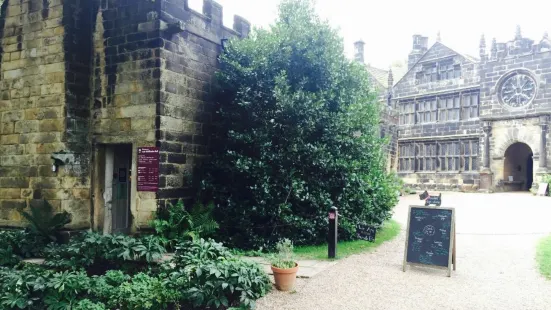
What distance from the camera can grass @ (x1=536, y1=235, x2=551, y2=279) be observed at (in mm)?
8000

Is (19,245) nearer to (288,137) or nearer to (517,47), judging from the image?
(288,137)

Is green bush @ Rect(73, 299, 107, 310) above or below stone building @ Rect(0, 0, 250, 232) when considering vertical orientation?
below

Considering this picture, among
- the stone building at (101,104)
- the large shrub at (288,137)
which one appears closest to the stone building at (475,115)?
the large shrub at (288,137)

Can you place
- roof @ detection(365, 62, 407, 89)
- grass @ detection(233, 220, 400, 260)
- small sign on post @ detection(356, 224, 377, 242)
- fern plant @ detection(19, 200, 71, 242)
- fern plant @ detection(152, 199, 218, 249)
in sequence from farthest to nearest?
roof @ detection(365, 62, 407, 89) < fern plant @ detection(19, 200, 71, 242) < grass @ detection(233, 220, 400, 260) < small sign on post @ detection(356, 224, 377, 242) < fern plant @ detection(152, 199, 218, 249)

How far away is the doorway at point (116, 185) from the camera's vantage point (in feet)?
34.2

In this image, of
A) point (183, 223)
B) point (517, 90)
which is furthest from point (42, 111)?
point (517, 90)

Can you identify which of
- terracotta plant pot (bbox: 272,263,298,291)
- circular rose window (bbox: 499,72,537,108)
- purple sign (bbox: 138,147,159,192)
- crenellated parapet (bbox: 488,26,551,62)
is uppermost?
crenellated parapet (bbox: 488,26,551,62)

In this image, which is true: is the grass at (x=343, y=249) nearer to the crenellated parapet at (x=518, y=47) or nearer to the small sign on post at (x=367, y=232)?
the small sign on post at (x=367, y=232)

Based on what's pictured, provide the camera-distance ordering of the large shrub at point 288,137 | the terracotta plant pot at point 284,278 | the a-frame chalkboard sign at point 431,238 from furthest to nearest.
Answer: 1. the large shrub at point 288,137
2. the a-frame chalkboard sign at point 431,238
3. the terracotta plant pot at point 284,278

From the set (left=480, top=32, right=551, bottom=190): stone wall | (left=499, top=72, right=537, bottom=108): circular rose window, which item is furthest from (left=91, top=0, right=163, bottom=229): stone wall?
(left=499, top=72, right=537, bottom=108): circular rose window

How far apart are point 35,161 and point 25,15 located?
3593mm

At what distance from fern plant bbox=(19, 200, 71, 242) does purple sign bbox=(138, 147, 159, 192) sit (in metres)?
1.94

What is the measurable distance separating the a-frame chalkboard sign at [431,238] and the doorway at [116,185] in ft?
21.4

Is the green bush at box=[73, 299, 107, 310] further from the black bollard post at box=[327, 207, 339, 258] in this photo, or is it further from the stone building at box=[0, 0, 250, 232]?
the black bollard post at box=[327, 207, 339, 258]
